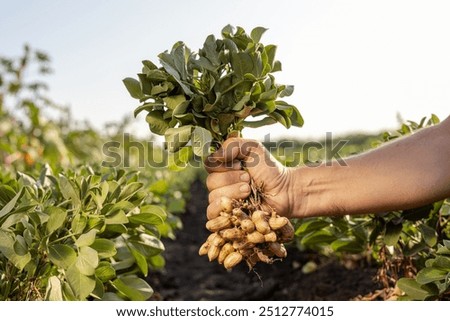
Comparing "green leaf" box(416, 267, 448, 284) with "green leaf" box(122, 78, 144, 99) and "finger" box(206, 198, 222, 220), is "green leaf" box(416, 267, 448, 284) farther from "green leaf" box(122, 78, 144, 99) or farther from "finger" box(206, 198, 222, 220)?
"green leaf" box(122, 78, 144, 99)

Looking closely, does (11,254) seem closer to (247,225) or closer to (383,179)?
(247,225)

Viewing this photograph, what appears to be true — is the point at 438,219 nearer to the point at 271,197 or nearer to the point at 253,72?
the point at 271,197

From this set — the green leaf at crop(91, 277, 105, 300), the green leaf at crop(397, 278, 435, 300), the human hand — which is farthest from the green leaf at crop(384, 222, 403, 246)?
the green leaf at crop(91, 277, 105, 300)

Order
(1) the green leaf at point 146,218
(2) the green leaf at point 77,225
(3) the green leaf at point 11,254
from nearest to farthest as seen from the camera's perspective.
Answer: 1. (3) the green leaf at point 11,254
2. (2) the green leaf at point 77,225
3. (1) the green leaf at point 146,218

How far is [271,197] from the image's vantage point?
2.06 m

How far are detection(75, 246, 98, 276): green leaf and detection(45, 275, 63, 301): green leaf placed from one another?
102 millimetres

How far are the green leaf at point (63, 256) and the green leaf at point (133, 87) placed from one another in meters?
0.55

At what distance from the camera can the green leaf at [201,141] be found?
1.85 metres

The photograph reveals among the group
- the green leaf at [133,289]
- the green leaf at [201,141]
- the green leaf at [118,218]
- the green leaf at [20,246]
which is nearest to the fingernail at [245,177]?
the green leaf at [201,141]

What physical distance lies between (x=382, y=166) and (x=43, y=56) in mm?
7137

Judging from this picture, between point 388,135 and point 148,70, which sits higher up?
point 148,70

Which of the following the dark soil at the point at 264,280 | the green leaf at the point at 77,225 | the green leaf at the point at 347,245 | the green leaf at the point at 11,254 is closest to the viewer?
the green leaf at the point at 11,254

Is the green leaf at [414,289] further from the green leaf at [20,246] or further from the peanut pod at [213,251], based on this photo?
the green leaf at [20,246]
